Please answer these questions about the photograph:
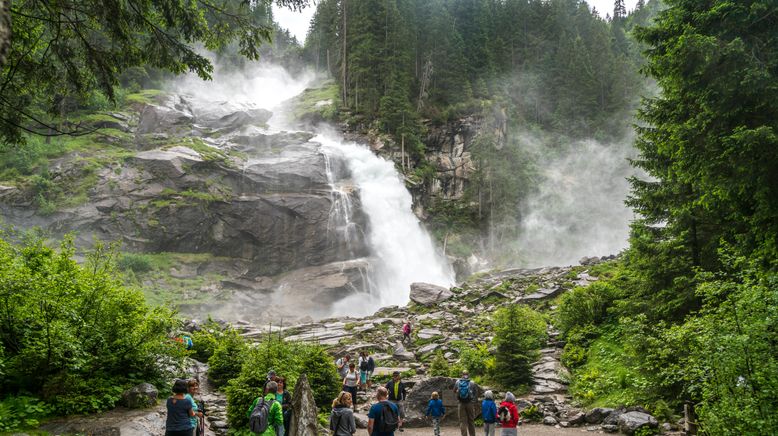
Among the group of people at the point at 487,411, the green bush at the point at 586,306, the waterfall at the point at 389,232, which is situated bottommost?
the group of people at the point at 487,411

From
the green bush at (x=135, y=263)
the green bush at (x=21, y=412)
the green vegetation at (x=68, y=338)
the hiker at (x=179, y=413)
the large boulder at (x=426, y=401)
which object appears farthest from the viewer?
the green bush at (x=135, y=263)

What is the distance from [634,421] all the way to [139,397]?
10.4m

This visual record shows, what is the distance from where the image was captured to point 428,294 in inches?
1102

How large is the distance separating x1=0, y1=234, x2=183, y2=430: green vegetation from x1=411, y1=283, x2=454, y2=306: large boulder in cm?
1842

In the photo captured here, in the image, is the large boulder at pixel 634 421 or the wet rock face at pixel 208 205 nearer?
the large boulder at pixel 634 421

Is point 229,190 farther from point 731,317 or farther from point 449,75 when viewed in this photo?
point 731,317

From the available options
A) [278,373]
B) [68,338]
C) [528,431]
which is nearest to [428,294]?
[528,431]

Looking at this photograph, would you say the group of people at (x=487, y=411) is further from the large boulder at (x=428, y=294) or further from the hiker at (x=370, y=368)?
the large boulder at (x=428, y=294)

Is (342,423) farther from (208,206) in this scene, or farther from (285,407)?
(208,206)

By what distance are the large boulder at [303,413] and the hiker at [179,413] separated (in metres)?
1.76

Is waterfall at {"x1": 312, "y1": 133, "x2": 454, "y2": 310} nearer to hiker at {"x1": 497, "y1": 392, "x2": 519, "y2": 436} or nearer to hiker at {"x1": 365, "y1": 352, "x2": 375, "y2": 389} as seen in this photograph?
hiker at {"x1": 365, "y1": 352, "x2": 375, "y2": 389}

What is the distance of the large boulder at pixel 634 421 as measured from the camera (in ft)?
31.6

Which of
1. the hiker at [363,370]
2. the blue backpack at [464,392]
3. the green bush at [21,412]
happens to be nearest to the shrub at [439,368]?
the hiker at [363,370]

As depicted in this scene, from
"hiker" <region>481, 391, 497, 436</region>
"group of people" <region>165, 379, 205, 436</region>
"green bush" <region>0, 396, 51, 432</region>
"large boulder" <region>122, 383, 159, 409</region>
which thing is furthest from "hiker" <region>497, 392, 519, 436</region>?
"green bush" <region>0, 396, 51, 432</region>
